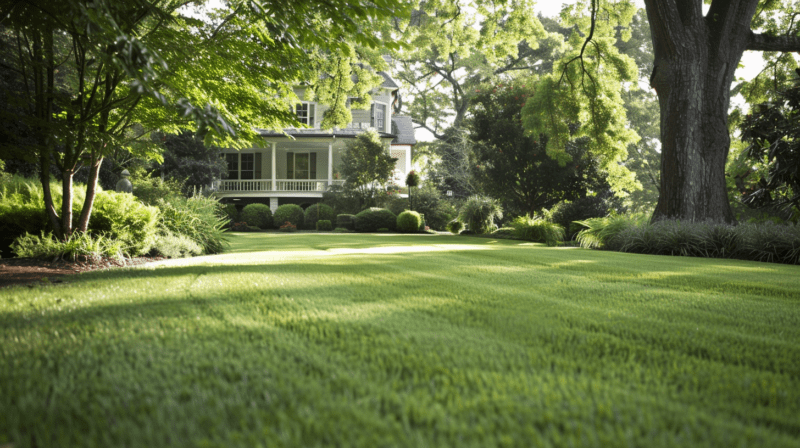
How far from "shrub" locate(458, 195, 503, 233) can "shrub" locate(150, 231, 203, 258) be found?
1048 centimetres

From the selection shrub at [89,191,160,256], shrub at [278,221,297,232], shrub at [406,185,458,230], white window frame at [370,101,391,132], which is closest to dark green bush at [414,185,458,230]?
shrub at [406,185,458,230]

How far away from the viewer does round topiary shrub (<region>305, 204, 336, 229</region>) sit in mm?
21875

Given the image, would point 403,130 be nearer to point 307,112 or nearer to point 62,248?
point 307,112

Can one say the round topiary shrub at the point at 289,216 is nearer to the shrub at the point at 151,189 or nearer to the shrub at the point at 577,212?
the shrub at the point at 151,189

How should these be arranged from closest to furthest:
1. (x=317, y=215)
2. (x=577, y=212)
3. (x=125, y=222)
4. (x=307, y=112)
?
1. (x=125, y=222)
2. (x=577, y=212)
3. (x=317, y=215)
4. (x=307, y=112)

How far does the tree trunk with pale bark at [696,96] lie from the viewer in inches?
396

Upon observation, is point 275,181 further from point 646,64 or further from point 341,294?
point 646,64

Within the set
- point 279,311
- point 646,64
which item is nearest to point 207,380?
point 279,311

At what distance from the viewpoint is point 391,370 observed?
1.54 meters

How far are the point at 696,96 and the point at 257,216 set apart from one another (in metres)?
18.3

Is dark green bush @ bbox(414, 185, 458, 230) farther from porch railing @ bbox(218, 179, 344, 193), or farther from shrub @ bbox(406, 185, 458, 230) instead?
porch railing @ bbox(218, 179, 344, 193)

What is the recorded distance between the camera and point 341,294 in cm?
304

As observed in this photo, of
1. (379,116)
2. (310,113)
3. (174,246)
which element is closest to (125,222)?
(174,246)

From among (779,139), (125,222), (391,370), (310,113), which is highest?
(310,113)
